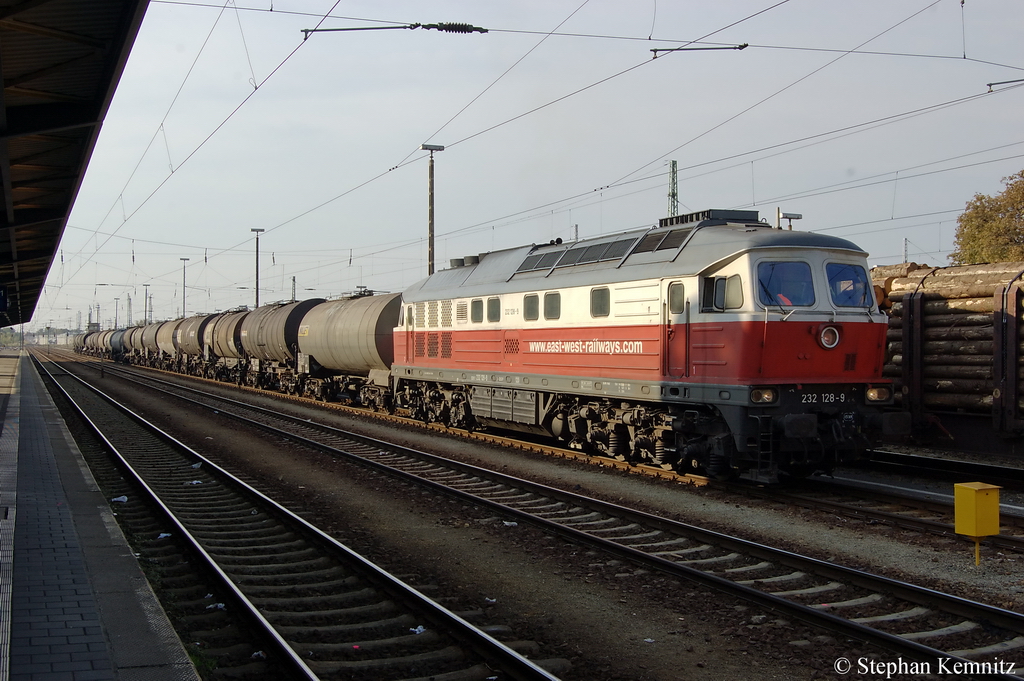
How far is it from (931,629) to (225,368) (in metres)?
42.5

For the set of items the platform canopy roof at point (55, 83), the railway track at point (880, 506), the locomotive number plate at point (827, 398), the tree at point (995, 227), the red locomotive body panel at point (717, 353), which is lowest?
the railway track at point (880, 506)

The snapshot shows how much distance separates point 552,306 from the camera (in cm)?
1588

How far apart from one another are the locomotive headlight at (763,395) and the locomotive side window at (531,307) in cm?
580

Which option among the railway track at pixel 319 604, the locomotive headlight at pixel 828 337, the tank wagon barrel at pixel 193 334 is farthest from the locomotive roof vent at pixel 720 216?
the tank wagon barrel at pixel 193 334

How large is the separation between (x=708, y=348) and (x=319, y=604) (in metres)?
7.15

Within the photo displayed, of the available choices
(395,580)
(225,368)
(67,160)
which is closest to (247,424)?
(67,160)

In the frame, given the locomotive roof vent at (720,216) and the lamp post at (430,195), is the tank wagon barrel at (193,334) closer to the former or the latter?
the lamp post at (430,195)

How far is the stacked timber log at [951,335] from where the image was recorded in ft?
45.5

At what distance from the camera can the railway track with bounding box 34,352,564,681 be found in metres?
5.91

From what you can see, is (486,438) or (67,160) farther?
(486,438)

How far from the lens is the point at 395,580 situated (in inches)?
299

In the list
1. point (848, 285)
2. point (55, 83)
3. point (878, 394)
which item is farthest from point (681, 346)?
point (55, 83)

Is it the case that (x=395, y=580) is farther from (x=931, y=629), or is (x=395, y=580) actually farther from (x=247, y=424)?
(x=247, y=424)

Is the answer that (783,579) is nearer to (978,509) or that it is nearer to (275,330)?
(978,509)
